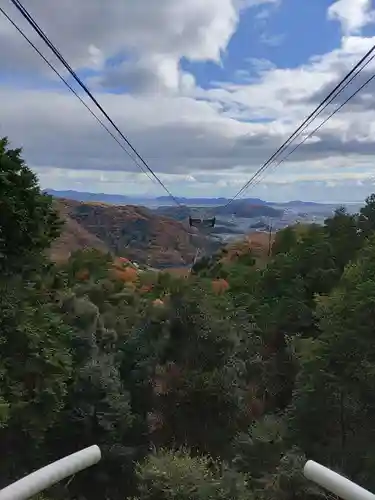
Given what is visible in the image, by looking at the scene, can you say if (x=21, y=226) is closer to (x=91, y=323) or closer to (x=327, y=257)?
(x=91, y=323)

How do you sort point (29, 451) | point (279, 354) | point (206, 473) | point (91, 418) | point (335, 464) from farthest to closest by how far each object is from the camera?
point (279, 354), point (91, 418), point (29, 451), point (335, 464), point (206, 473)

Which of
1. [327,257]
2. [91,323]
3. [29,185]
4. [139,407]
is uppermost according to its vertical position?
→ [29,185]

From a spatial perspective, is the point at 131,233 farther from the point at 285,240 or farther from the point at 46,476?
the point at 46,476

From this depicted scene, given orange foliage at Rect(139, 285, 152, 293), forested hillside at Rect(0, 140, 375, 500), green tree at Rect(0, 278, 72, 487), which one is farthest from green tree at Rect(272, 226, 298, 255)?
green tree at Rect(0, 278, 72, 487)

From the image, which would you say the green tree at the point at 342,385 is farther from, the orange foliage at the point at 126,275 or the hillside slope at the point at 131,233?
the hillside slope at the point at 131,233

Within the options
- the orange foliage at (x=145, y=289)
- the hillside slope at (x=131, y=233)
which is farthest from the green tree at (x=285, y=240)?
the hillside slope at (x=131, y=233)

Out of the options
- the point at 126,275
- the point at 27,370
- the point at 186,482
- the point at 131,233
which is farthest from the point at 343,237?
the point at 131,233

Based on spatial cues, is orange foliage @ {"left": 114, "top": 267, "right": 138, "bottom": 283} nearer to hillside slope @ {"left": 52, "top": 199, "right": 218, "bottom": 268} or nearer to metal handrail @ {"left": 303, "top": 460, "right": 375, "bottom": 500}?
hillside slope @ {"left": 52, "top": 199, "right": 218, "bottom": 268}

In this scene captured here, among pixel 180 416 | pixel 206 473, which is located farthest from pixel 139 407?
pixel 206 473
